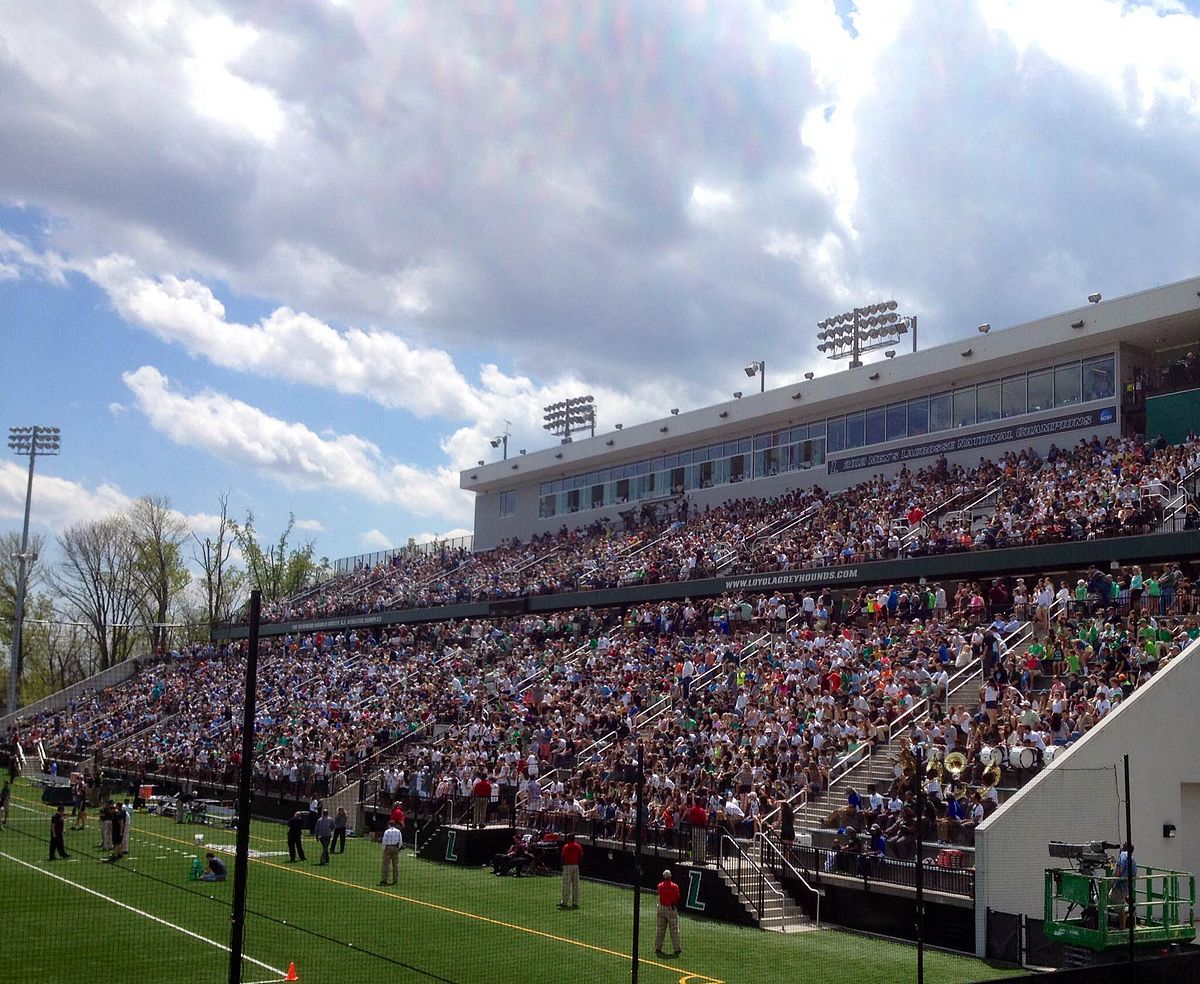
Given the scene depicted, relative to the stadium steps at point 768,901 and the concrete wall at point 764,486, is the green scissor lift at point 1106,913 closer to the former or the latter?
the stadium steps at point 768,901

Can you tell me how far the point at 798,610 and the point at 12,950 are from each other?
71.3 feet

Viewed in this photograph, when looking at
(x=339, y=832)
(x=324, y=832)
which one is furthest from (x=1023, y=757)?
(x=339, y=832)

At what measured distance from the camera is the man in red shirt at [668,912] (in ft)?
61.4

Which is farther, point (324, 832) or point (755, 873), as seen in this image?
point (324, 832)

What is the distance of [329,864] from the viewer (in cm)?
2802

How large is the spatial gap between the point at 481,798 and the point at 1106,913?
15.7m

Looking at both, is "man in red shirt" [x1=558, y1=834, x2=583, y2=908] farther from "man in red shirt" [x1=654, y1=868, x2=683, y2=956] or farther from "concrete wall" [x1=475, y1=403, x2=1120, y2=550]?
"concrete wall" [x1=475, y1=403, x2=1120, y2=550]

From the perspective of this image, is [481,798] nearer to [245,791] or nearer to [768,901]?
[768,901]

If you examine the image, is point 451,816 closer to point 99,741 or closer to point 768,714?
point 768,714

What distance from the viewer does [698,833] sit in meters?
23.1

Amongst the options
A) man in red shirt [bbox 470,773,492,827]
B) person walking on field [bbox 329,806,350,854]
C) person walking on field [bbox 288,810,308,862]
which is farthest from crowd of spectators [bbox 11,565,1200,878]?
person walking on field [bbox 288,810,308,862]

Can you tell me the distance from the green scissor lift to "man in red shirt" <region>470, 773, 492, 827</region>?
14282mm

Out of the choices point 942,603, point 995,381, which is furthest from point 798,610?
point 995,381

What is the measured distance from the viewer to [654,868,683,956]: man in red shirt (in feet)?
61.4
